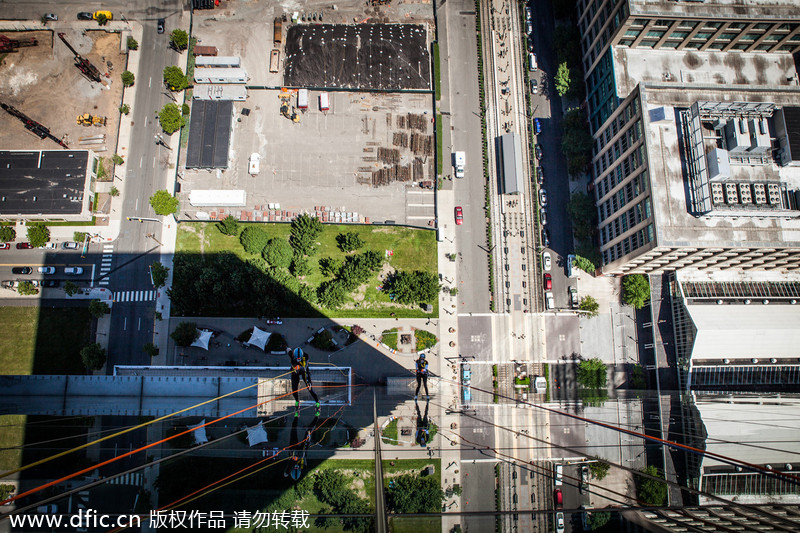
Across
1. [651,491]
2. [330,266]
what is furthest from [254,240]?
[651,491]

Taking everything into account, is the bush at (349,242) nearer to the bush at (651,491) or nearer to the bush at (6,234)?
the bush at (651,491)

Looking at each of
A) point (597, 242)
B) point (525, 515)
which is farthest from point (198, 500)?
point (597, 242)

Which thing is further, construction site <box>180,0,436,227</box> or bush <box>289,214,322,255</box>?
construction site <box>180,0,436,227</box>

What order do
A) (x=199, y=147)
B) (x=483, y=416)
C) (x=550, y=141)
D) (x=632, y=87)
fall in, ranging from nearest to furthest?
(x=483, y=416) < (x=632, y=87) < (x=199, y=147) < (x=550, y=141)

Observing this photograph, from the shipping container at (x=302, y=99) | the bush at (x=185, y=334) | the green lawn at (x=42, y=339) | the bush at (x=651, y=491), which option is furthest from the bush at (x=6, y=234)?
the bush at (x=651, y=491)

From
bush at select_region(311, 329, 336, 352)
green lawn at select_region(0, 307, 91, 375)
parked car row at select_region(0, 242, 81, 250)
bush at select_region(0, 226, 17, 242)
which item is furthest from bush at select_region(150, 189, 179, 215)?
bush at select_region(311, 329, 336, 352)

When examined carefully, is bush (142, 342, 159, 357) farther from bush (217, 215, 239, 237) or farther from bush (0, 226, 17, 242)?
bush (0, 226, 17, 242)

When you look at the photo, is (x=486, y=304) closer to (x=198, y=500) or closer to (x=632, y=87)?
(x=632, y=87)
